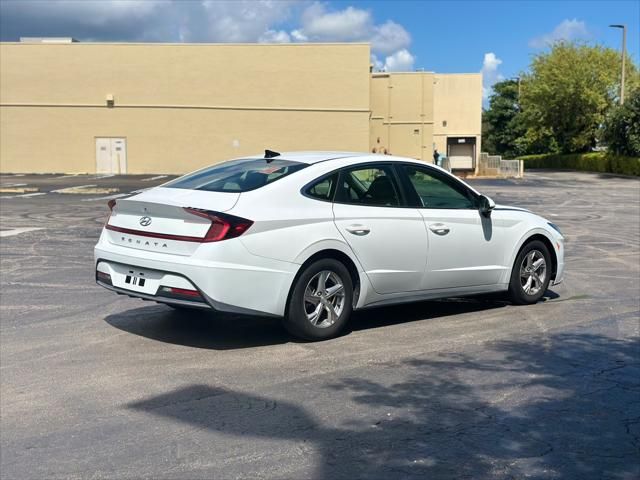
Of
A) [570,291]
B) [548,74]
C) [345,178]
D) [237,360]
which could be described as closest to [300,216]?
[345,178]

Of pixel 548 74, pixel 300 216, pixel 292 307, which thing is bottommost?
pixel 292 307

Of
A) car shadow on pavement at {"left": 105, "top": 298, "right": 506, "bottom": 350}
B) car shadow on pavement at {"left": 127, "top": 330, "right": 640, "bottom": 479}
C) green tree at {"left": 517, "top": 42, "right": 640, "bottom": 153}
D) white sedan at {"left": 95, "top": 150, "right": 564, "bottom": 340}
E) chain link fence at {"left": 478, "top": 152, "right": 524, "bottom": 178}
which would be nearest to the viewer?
car shadow on pavement at {"left": 127, "top": 330, "right": 640, "bottom": 479}

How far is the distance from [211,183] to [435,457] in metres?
3.49

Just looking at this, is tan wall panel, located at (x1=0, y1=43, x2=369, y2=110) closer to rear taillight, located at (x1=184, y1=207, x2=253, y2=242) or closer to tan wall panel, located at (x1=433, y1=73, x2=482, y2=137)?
tan wall panel, located at (x1=433, y1=73, x2=482, y2=137)

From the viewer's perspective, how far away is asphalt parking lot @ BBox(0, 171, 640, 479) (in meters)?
4.14

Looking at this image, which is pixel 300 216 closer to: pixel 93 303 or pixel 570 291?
pixel 93 303

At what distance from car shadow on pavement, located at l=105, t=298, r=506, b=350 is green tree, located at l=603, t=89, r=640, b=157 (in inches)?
1663

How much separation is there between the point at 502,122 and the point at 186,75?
5417 centimetres

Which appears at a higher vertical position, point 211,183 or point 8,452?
point 211,183

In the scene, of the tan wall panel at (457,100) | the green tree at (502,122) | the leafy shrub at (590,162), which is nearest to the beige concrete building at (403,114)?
the tan wall panel at (457,100)

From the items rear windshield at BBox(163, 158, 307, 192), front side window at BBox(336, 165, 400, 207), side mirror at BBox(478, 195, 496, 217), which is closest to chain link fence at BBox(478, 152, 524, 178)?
side mirror at BBox(478, 195, 496, 217)

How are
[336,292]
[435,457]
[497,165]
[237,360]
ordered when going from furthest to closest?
[497,165], [336,292], [237,360], [435,457]

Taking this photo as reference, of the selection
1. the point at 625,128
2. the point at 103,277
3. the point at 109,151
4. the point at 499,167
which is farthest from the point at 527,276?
the point at 499,167

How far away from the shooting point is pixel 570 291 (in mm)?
9188
